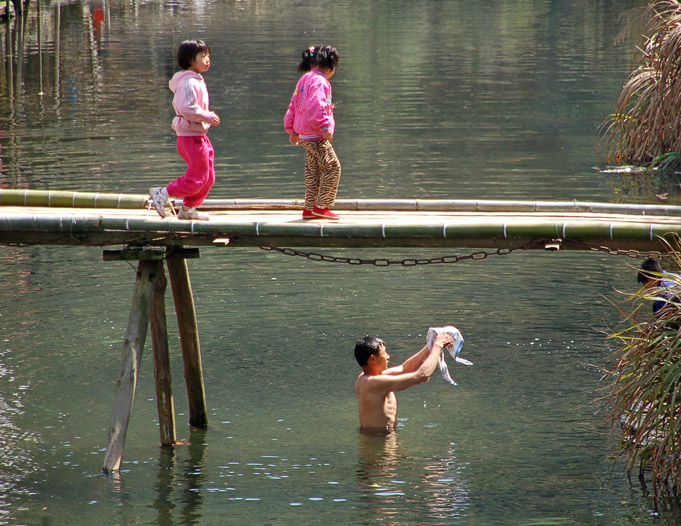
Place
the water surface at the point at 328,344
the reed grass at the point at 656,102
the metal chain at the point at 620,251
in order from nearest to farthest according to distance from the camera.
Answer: the metal chain at the point at 620,251, the water surface at the point at 328,344, the reed grass at the point at 656,102

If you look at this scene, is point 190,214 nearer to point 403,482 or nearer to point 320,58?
point 320,58

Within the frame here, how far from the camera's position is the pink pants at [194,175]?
8.82m

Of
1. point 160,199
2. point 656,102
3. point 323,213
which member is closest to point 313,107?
point 323,213

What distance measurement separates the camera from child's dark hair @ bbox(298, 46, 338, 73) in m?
8.92

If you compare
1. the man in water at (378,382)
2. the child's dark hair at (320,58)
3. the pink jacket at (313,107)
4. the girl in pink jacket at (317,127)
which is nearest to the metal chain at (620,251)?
the man in water at (378,382)

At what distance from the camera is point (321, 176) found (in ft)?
29.9

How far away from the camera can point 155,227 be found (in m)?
8.49

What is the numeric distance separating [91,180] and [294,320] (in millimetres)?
9303

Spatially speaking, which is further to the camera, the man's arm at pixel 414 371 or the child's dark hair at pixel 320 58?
the child's dark hair at pixel 320 58

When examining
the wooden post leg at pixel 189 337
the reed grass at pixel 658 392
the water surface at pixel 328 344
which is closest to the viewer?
the reed grass at pixel 658 392

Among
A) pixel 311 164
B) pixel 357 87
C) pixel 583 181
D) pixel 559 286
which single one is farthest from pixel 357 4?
pixel 311 164

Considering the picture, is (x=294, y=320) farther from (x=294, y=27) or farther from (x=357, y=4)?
(x=357, y=4)

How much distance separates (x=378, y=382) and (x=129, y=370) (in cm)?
222

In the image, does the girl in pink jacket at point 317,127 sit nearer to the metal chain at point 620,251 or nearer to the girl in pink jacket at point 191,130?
the girl in pink jacket at point 191,130
